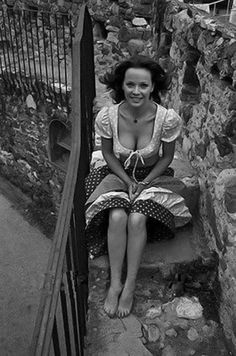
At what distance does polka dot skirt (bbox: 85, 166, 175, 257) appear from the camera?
6.93 ft

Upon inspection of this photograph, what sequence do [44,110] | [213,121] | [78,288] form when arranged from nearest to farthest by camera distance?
[78,288] → [213,121] → [44,110]

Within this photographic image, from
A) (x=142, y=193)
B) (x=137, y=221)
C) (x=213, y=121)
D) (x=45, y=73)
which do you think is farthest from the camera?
(x=45, y=73)

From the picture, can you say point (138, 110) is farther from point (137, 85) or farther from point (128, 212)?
point (128, 212)

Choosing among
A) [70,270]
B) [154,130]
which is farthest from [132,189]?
[70,270]

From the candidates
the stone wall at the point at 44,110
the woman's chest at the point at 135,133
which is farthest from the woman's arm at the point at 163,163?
the stone wall at the point at 44,110

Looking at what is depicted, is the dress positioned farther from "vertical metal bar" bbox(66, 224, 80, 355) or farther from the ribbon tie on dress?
"vertical metal bar" bbox(66, 224, 80, 355)

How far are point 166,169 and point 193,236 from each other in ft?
1.31

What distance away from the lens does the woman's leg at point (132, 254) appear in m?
2.06

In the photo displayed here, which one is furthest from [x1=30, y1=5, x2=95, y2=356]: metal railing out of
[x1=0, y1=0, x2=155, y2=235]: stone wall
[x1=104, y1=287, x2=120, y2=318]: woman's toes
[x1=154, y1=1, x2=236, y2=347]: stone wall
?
[x1=0, y1=0, x2=155, y2=235]: stone wall

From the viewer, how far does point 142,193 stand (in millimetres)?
2215

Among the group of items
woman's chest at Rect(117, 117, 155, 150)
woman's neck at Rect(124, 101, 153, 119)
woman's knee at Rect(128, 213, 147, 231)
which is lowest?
woman's knee at Rect(128, 213, 147, 231)

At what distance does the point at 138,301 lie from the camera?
2148mm

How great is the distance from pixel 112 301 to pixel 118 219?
390mm

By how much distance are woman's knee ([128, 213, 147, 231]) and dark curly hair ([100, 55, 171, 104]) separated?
2.41 feet
